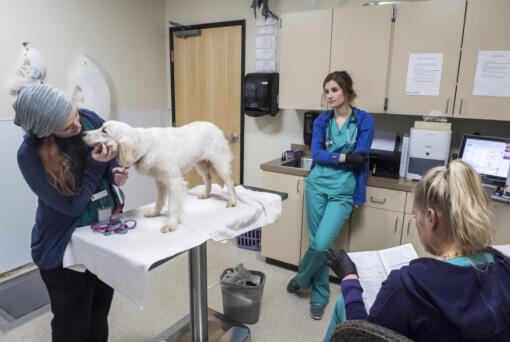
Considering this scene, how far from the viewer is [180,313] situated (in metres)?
2.27

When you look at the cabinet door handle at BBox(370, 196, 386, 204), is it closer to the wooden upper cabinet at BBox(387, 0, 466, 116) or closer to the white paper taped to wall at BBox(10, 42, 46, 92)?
the wooden upper cabinet at BBox(387, 0, 466, 116)

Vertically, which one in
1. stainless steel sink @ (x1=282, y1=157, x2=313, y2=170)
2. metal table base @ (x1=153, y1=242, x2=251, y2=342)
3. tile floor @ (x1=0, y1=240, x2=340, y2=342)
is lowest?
tile floor @ (x1=0, y1=240, x2=340, y2=342)

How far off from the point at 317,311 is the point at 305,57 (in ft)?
6.13

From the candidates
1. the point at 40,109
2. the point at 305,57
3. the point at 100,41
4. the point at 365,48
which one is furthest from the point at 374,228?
the point at 100,41

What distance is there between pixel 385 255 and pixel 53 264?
4.20ft

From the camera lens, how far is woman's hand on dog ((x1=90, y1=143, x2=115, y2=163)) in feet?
4.01

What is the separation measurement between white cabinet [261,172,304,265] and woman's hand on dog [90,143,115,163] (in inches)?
63.9

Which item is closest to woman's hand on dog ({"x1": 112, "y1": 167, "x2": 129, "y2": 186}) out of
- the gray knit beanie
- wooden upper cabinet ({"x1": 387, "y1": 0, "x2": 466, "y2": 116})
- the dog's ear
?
the dog's ear

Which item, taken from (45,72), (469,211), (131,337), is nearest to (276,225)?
(131,337)

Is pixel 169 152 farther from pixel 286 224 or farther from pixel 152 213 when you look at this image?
pixel 286 224

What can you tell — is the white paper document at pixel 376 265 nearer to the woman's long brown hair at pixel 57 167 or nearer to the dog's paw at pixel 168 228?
the dog's paw at pixel 168 228

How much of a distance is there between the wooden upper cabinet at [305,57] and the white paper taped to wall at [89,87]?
1.68m

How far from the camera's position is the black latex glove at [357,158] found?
2.04m

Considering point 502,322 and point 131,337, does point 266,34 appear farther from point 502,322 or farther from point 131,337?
point 502,322
